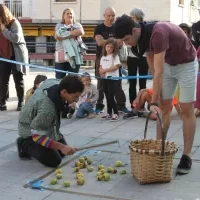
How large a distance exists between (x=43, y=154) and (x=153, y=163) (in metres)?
1.28

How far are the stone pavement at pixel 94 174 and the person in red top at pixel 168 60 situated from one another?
48 centimetres

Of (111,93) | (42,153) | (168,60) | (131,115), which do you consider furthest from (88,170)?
(131,115)

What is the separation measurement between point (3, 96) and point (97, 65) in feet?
→ 5.88

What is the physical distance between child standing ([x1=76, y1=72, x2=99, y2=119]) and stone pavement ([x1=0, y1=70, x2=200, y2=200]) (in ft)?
2.13

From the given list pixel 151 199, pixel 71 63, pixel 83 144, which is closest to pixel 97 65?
pixel 71 63

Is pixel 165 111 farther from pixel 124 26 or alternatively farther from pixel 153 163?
pixel 124 26

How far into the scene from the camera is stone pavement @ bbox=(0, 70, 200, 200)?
4.08m

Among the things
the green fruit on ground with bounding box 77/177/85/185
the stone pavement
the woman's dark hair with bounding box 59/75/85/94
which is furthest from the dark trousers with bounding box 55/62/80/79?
the green fruit on ground with bounding box 77/177/85/185

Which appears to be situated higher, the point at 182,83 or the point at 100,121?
the point at 182,83

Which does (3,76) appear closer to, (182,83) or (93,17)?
Result: (182,83)

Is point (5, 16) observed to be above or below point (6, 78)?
above

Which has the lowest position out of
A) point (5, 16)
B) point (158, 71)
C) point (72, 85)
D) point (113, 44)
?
point (72, 85)

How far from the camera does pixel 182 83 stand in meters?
4.57

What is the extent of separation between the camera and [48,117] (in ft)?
15.5
